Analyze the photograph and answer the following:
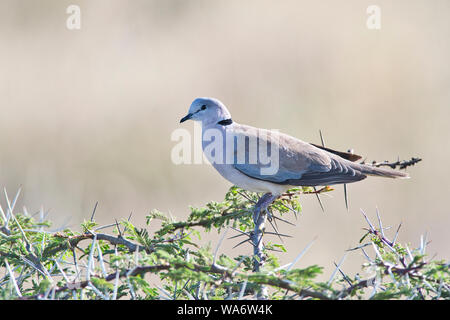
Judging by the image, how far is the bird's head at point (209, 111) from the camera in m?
5.32

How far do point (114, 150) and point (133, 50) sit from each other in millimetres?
2289

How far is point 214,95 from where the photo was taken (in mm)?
10047

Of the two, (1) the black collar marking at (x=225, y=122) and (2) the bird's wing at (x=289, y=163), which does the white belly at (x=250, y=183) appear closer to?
(2) the bird's wing at (x=289, y=163)

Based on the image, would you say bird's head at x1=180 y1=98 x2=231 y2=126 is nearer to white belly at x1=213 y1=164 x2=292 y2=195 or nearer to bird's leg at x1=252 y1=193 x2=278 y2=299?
white belly at x1=213 y1=164 x2=292 y2=195

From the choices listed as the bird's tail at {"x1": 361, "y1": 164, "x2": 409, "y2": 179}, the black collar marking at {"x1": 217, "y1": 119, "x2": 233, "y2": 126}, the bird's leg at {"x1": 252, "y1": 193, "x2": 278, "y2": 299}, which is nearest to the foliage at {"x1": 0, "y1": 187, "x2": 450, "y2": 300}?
the bird's leg at {"x1": 252, "y1": 193, "x2": 278, "y2": 299}

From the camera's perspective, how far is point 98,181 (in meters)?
9.11

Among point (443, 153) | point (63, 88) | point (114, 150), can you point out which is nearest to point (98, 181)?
point (114, 150)

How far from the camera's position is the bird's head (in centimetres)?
532

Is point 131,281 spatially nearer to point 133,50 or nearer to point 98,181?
point 98,181

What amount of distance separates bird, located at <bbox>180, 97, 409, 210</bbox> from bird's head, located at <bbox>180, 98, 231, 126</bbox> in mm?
86

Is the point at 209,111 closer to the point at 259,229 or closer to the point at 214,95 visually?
the point at 259,229

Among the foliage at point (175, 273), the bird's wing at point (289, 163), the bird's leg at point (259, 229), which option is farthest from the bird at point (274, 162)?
the foliage at point (175, 273)

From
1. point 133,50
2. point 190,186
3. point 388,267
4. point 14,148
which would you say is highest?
point 133,50

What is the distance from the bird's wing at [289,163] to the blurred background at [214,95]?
3.15 metres
